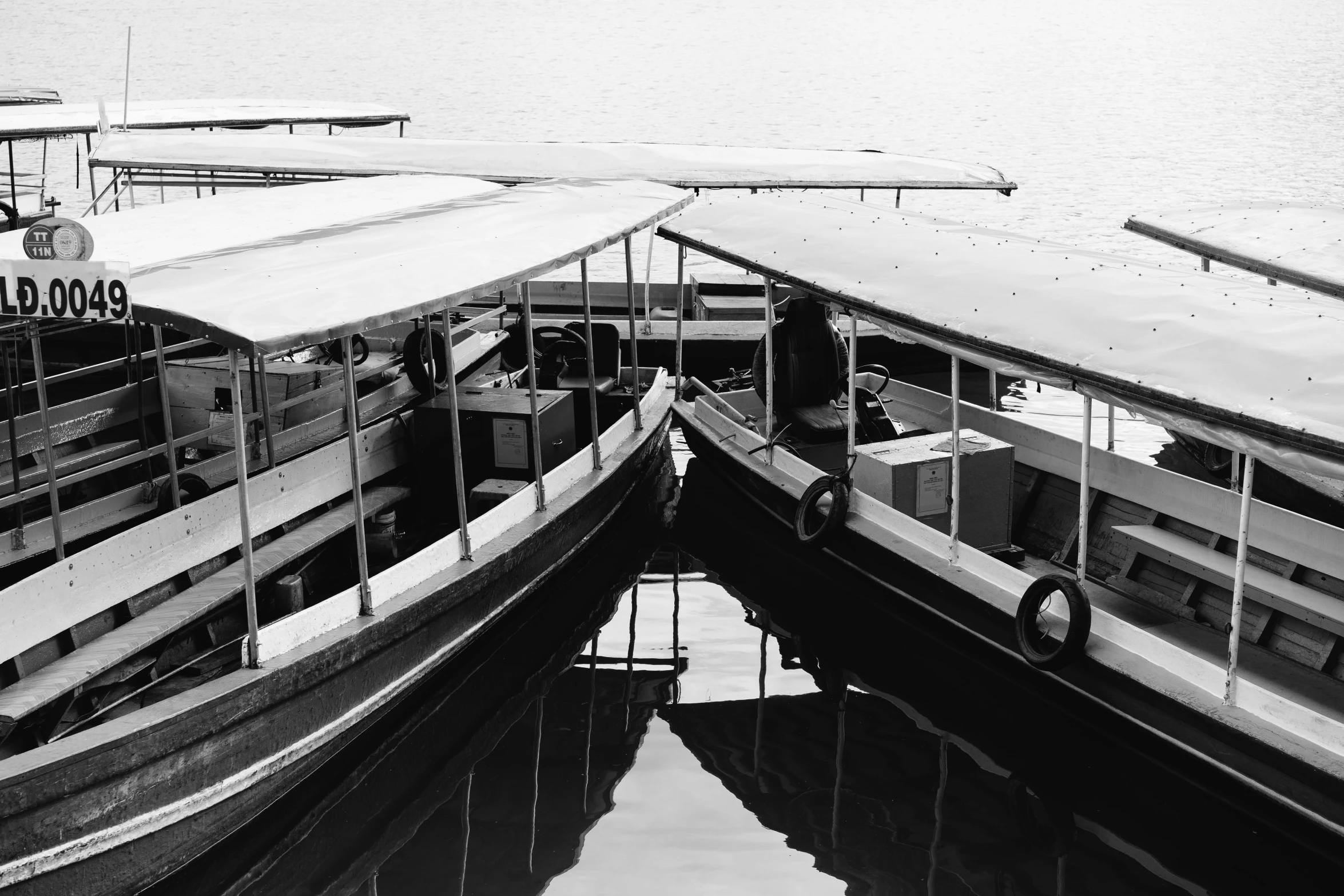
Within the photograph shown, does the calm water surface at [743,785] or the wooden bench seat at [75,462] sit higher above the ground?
the wooden bench seat at [75,462]

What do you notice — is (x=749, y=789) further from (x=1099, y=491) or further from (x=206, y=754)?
(x=1099, y=491)

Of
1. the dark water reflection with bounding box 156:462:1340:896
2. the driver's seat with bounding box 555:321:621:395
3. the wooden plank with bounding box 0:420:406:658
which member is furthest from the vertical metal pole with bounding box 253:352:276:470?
the driver's seat with bounding box 555:321:621:395

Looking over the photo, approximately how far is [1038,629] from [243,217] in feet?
18.0

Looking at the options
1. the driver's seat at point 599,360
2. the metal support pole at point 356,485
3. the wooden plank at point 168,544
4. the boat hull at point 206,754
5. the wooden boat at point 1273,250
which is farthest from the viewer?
the driver's seat at point 599,360

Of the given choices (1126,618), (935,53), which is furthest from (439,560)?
(935,53)

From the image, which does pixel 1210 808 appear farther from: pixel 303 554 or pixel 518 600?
pixel 303 554

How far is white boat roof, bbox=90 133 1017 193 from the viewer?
12.7m

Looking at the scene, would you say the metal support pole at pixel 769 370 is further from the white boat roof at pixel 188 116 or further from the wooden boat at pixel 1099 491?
the white boat roof at pixel 188 116

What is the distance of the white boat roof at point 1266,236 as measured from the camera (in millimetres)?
9555

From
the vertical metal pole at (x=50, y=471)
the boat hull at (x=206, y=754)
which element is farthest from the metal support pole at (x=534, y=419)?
the vertical metal pole at (x=50, y=471)

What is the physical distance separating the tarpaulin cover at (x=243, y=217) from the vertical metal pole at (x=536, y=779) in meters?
3.13

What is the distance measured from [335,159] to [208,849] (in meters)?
8.69

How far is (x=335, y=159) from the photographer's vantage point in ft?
42.7

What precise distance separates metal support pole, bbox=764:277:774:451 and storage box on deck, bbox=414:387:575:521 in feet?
5.17
